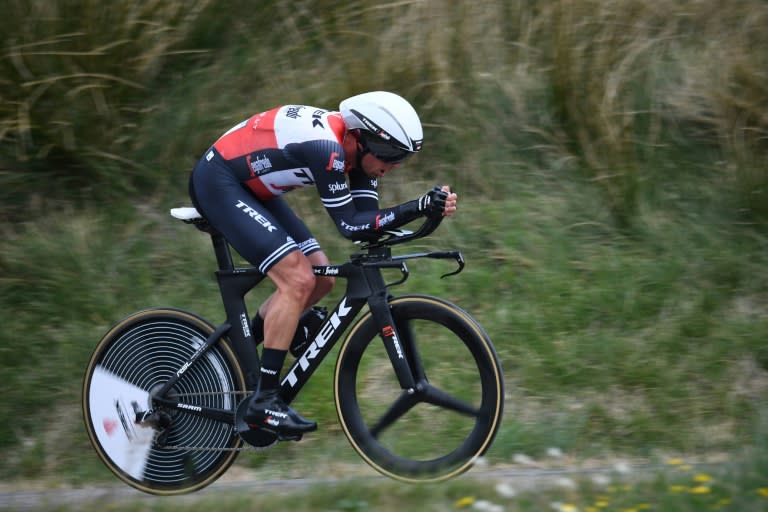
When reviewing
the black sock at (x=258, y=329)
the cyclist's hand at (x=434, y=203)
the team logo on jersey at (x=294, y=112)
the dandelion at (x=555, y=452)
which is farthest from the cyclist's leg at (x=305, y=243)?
the dandelion at (x=555, y=452)

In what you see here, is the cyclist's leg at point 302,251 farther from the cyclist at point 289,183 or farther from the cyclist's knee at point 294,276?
the cyclist's knee at point 294,276

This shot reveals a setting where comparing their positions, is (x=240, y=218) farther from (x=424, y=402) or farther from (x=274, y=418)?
(x=424, y=402)

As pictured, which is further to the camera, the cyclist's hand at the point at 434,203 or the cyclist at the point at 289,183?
the cyclist at the point at 289,183

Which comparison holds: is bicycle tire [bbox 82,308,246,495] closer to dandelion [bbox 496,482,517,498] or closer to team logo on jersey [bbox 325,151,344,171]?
team logo on jersey [bbox 325,151,344,171]

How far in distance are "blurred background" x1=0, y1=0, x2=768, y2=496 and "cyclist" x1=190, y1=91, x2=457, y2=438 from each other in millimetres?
951

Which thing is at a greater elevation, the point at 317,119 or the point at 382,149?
the point at 317,119

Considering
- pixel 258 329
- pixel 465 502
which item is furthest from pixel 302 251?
pixel 465 502

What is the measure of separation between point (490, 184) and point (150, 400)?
319 cm

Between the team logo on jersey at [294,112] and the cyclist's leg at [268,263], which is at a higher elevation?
the team logo on jersey at [294,112]

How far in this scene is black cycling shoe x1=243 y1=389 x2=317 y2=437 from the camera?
4.52m

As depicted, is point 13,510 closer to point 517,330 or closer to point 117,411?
point 117,411

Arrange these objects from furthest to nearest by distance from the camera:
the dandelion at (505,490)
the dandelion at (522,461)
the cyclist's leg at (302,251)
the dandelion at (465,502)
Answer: the dandelion at (522,461)
the cyclist's leg at (302,251)
the dandelion at (465,502)
the dandelion at (505,490)

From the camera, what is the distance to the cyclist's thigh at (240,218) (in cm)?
450

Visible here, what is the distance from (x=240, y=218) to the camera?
454cm
